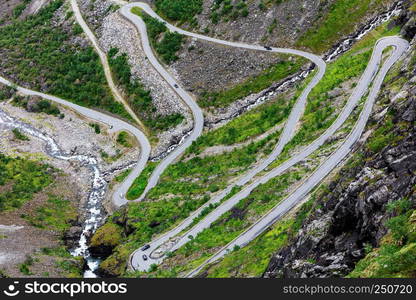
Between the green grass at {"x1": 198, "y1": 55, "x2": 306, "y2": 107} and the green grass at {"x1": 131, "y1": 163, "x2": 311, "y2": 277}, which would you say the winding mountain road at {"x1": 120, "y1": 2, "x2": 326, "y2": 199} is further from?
the green grass at {"x1": 131, "y1": 163, "x2": 311, "y2": 277}

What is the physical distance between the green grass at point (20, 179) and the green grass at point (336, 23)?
182 feet

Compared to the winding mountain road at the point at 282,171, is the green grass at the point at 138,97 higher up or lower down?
higher up

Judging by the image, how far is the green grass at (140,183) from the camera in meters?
102

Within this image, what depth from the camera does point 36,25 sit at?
513ft

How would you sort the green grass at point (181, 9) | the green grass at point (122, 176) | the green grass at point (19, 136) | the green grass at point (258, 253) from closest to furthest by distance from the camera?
the green grass at point (258, 253) < the green grass at point (122, 176) < the green grass at point (19, 136) < the green grass at point (181, 9)

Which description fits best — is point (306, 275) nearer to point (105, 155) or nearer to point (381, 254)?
point (381, 254)

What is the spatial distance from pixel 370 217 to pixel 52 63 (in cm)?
11701

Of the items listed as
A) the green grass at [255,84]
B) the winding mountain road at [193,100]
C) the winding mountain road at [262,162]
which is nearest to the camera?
the winding mountain road at [262,162]

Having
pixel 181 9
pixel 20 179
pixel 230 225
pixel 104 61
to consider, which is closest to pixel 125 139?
pixel 20 179

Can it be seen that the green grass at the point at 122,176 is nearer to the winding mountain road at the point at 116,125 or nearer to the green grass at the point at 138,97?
the winding mountain road at the point at 116,125

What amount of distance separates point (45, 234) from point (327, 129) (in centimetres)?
4550

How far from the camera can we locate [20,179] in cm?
10831

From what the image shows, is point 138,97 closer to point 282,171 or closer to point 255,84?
point 255,84

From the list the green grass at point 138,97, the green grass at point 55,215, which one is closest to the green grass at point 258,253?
the green grass at point 55,215
